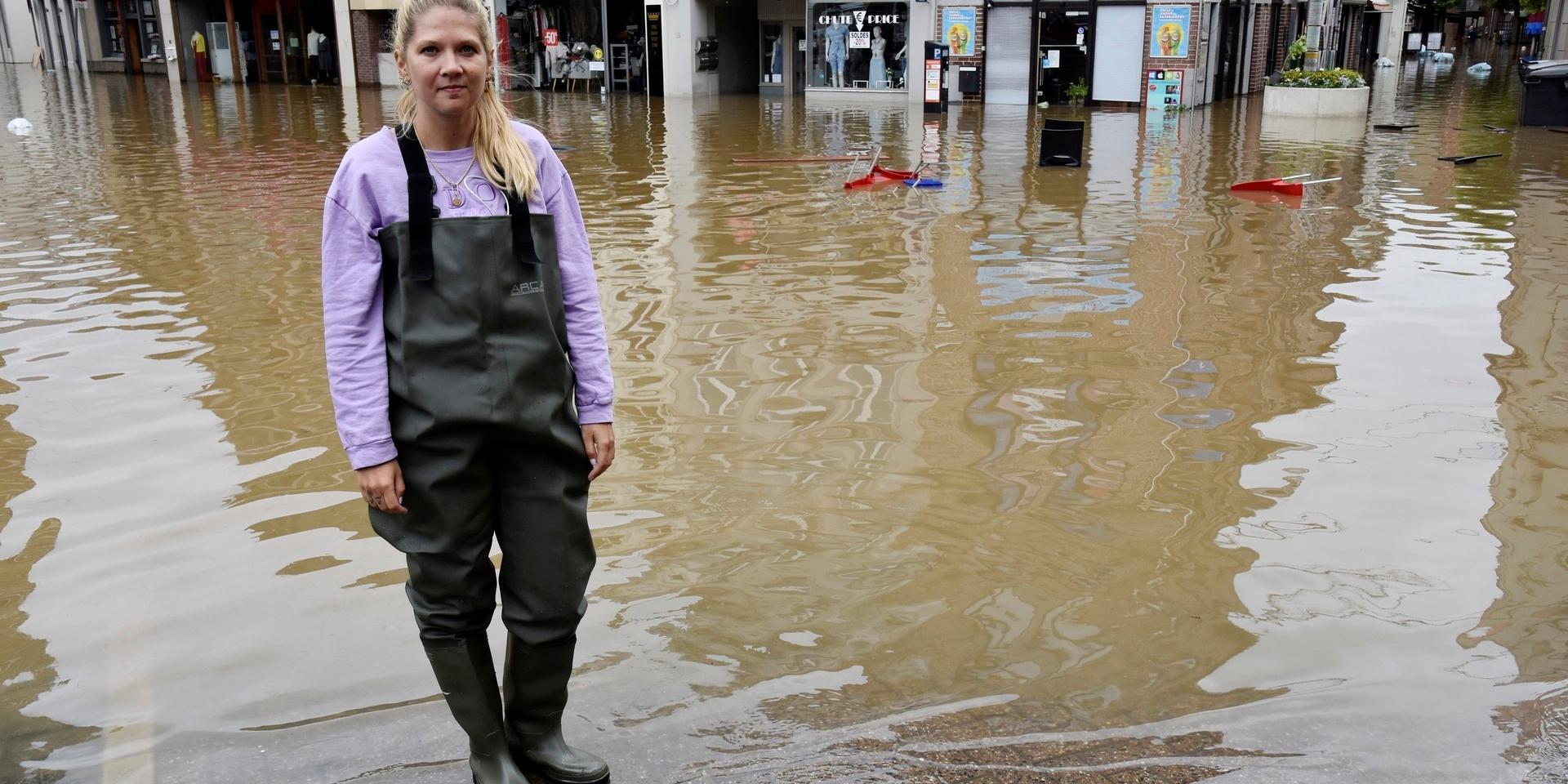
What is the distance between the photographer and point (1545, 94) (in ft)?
77.3

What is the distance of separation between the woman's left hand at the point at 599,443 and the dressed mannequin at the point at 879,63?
33.0 m

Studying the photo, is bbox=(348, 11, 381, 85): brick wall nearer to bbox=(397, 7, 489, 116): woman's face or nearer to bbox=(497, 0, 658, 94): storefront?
bbox=(497, 0, 658, 94): storefront

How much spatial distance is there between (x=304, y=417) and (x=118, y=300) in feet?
11.4

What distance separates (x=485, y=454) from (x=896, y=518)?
2633mm

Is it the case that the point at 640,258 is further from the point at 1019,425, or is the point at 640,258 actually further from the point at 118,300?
the point at 1019,425

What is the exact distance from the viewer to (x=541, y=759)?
11.0ft

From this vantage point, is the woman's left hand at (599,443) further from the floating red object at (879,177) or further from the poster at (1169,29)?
the poster at (1169,29)

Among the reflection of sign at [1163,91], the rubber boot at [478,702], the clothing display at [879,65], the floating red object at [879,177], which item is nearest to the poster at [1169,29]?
the reflection of sign at [1163,91]

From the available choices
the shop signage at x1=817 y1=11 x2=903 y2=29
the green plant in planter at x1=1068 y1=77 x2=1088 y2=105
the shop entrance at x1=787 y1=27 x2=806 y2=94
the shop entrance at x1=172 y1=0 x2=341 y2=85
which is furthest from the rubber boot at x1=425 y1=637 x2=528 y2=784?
the shop entrance at x1=172 y1=0 x2=341 y2=85

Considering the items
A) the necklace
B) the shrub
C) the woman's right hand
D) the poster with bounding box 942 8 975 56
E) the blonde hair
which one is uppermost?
the poster with bounding box 942 8 975 56

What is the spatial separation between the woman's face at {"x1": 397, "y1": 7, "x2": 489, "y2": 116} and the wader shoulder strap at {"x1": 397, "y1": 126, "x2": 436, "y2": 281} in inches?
5.6

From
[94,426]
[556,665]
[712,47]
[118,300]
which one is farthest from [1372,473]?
[712,47]

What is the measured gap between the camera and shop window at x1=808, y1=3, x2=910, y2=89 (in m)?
34.5

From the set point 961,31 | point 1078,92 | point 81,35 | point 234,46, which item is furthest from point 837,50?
point 81,35
